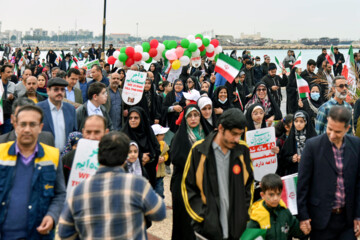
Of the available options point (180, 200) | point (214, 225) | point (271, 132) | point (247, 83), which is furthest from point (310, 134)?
point (247, 83)

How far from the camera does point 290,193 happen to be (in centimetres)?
486

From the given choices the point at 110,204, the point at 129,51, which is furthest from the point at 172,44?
the point at 110,204

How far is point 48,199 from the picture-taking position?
339cm

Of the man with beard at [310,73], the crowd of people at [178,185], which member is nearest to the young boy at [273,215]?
the crowd of people at [178,185]

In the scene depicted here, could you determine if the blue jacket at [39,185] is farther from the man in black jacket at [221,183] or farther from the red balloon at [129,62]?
the red balloon at [129,62]

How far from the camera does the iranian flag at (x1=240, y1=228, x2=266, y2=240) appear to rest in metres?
4.11

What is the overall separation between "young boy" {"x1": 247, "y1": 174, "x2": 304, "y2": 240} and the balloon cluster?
8.41m

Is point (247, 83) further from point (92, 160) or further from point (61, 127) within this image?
point (92, 160)

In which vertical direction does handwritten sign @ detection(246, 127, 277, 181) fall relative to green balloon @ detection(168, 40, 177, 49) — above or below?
below

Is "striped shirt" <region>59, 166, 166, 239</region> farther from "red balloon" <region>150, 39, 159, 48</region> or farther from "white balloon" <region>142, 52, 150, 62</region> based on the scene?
"red balloon" <region>150, 39, 159, 48</region>

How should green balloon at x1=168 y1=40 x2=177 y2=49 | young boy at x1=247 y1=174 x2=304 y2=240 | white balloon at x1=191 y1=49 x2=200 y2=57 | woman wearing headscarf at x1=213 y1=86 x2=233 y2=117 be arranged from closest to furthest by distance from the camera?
1. young boy at x1=247 y1=174 x2=304 y2=240
2. woman wearing headscarf at x1=213 y1=86 x2=233 y2=117
3. green balloon at x1=168 y1=40 x2=177 y2=49
4. white balloon at x1=191 y1=49 x2=200 y2=57

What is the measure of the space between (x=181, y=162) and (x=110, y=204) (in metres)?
2.29

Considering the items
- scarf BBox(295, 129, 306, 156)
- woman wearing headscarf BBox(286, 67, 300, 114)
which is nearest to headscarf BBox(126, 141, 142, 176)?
scarf BBox(295, 129, 306, 156)

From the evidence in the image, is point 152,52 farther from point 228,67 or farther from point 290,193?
point 290,193
